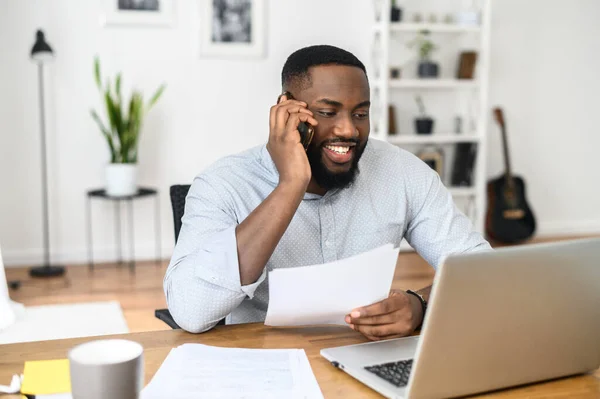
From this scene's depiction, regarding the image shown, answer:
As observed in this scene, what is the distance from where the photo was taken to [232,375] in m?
1.04

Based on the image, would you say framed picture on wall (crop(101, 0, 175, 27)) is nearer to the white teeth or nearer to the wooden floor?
the wooden floor

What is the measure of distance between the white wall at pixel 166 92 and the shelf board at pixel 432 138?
465 millimetres

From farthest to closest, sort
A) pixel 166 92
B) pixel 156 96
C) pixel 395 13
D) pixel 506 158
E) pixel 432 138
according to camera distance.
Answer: pixel 506 158
pixel 432 138
pixel 395 13
pixel 166 92
pixel 156 96

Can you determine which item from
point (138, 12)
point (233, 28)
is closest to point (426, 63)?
point (233, 28)

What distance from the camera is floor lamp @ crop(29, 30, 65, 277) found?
3.99 meters

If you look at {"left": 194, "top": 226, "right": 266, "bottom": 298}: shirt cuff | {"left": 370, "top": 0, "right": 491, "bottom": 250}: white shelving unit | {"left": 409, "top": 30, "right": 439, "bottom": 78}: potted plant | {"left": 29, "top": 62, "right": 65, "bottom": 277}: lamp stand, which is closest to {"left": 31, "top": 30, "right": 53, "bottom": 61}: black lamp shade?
{"left": 29, "top": 62, "right": 65, "bottom": 277}: lamp stand

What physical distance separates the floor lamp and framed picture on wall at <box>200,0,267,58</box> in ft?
3.27

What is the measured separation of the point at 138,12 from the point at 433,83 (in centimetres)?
202

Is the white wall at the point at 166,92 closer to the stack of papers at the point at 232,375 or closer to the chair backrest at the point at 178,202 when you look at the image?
the chair backrest at the point at 178,202

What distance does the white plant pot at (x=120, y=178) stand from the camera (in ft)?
13.6

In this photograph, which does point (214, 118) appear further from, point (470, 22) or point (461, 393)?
point (461, 393)

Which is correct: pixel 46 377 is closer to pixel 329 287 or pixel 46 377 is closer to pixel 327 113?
pixel 329 287

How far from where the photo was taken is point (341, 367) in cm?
107

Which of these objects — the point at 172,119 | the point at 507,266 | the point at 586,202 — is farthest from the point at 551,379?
the point at 586,202
